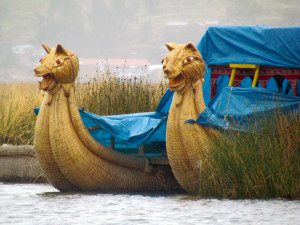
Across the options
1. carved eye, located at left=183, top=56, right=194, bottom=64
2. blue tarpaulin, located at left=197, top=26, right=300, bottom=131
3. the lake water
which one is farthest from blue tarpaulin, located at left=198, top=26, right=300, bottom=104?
the lake water

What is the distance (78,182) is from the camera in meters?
17.3

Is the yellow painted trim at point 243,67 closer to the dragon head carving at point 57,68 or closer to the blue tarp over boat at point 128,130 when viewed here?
the blue tarp over boat at point 128,130

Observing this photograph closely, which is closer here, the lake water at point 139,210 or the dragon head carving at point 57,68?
the lake water at point 139,210

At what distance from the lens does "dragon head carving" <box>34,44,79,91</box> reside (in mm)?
16953

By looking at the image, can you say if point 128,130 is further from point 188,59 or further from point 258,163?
point 258,163

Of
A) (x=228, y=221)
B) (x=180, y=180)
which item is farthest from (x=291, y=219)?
(x=180, y=180)

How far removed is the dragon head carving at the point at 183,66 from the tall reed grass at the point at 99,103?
4.39m

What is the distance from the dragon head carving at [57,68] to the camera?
16953mm

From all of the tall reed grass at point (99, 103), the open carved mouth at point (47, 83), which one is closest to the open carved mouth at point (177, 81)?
the open carved mouth at point (47, 83)

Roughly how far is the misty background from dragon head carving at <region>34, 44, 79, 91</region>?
8523 centimetres

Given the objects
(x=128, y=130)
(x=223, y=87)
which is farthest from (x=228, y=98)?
(x=128, y=130)

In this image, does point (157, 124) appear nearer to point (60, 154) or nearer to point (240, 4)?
point (60, 154)

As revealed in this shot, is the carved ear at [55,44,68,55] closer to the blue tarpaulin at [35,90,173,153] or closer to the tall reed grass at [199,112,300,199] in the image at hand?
the blue tarpaulin at [35,90,173,153]

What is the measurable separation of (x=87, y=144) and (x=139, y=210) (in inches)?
77.7
